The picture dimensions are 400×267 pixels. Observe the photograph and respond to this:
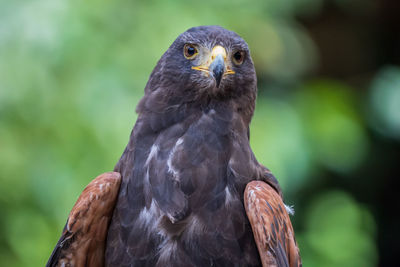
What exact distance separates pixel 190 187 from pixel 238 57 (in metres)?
0.76

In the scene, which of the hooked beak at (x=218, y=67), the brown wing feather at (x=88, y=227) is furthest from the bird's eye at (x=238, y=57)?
the brown wing feather at (x=88, y=227)

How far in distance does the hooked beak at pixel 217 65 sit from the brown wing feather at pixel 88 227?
716 millimetres

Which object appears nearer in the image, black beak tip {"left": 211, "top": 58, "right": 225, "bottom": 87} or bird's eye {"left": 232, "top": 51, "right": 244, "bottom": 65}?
black beak tip {"left": 211, "top": 58, "right": 225, "bottom": 87}

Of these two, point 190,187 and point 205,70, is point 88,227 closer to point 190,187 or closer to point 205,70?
point 190,187

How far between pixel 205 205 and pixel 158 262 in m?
0.35

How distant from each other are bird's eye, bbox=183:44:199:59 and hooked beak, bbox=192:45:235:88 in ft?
0.26

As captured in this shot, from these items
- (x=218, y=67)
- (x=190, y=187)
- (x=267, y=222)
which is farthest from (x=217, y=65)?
(x=267, y=222)

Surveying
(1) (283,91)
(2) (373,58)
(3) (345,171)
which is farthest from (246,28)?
(2) (373,58)

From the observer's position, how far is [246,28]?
461 cm

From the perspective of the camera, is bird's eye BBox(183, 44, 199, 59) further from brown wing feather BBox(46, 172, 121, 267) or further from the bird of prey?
brown wing feather BBox(46, 172, 121, 267)

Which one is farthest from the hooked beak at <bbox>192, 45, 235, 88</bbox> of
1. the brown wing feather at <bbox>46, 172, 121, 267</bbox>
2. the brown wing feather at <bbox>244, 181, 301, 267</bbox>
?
the brown wing feather at <bbox>46, 172, 121, 267</bbox>

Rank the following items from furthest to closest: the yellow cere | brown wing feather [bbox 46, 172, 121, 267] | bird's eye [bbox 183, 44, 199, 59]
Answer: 1. bird's eye [bbox 183, 44, 199, 59]
2. the yellow cere
3. brown wing feather [bbox 46, 172, 121, 267]

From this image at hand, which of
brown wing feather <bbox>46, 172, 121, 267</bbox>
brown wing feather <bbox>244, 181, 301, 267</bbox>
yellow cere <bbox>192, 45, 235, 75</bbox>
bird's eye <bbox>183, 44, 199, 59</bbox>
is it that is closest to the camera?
brown wing feather <bbox>244, 181, 301, 267</bbox>

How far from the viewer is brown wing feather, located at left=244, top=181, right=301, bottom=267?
268 centimetres
